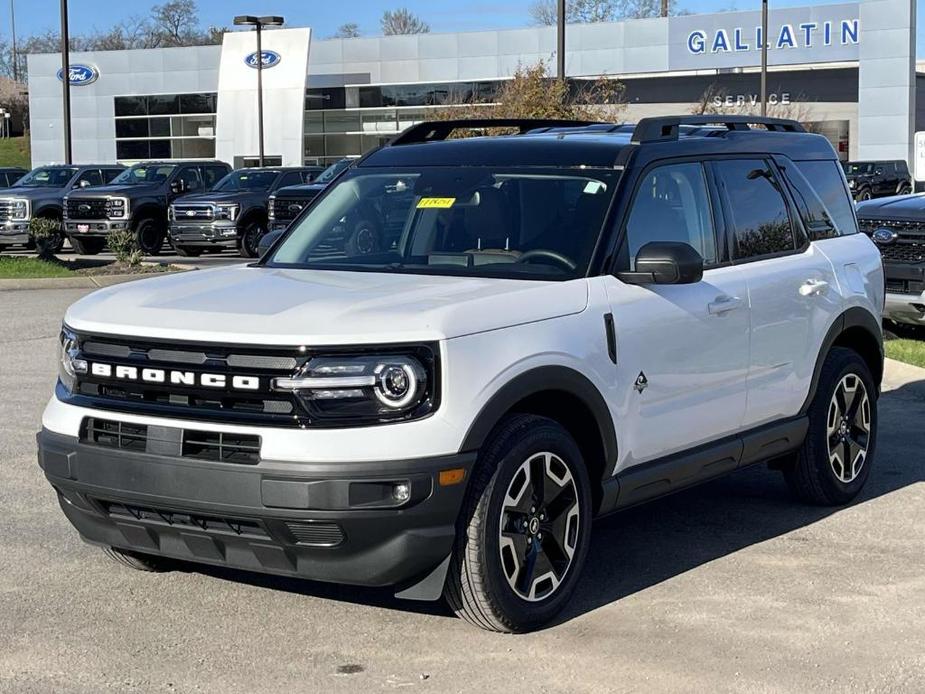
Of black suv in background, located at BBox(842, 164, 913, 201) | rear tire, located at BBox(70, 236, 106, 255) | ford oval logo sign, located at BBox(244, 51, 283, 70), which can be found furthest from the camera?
ford oval logo sign, located at BBox(244, 51, 283, 70)

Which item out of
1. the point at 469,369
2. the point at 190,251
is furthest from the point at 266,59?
the point at 469,369

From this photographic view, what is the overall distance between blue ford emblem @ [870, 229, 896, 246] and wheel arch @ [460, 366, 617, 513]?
27.2 feet

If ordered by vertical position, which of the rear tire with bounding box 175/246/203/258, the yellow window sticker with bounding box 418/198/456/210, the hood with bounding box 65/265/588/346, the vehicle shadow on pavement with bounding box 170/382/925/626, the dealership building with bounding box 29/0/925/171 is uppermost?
the dealership building with bounding box 29/0/925/171

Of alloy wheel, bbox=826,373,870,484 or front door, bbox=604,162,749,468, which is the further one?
alloy wheel, bbox=826,373,870,484

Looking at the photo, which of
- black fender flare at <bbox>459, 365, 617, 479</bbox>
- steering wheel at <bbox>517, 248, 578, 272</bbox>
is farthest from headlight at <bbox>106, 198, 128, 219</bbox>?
black fender flare at <bbox>459, 365, 617, 479</bbox>

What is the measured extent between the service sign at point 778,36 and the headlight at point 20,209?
118 feet

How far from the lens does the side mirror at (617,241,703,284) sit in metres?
5.48

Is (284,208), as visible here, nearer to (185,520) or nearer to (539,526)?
(539,526)

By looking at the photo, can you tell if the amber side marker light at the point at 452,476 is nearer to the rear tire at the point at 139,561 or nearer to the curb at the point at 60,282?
the rear tire at the point at 139,561

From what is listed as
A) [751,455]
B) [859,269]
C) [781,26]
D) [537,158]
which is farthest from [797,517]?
[781,26]

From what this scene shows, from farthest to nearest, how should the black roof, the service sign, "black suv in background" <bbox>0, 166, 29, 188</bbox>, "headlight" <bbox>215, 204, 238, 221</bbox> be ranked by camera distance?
the service sign, "black suv in background" <bbox>0, 166, 29, 188</bbox>, "headlight" <bbox>215, 204, 238, 221</bbox>, the black roof

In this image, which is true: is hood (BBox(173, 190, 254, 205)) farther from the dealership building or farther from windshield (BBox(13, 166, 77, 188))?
the dealership building

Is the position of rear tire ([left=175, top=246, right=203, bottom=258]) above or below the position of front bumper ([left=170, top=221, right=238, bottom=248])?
below

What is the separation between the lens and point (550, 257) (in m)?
5.62
